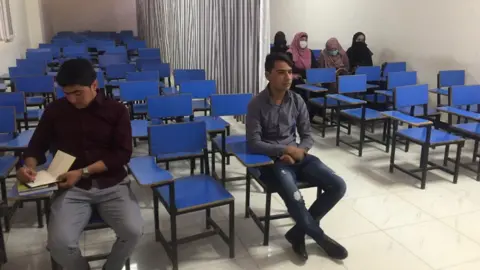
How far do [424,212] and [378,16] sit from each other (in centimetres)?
425

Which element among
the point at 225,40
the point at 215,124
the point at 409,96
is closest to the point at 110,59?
the point at 225,40

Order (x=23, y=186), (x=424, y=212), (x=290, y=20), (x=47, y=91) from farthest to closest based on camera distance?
(x=290, y=20) → (x=47, y=91) → (x=424, y=212) → (x=23, y=186)

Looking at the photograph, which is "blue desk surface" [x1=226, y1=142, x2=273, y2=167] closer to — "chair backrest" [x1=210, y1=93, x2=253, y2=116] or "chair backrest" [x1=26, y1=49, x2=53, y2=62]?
"chair backrest" [x1=210, y1=93, x2=253, y2=116]

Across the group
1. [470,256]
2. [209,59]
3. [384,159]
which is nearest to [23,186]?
[470,256]

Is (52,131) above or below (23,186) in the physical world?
above

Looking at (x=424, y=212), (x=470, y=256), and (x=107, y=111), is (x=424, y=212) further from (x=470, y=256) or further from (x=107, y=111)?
(x=107, y=111)

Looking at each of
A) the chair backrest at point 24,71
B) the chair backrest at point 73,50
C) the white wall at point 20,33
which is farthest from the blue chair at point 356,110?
the white wall at point 20,33

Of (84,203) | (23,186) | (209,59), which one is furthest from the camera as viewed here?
(209,59)

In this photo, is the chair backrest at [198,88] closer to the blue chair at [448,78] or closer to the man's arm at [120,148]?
the man's arm at [120,148]

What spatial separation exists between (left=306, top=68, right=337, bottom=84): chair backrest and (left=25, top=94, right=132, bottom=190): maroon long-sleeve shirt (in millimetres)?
3594

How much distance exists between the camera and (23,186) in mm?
2027

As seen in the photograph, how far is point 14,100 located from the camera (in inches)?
154

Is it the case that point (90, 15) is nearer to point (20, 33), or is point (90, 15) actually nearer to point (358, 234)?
point (20, 33)

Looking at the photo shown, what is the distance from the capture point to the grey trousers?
2.04 m
